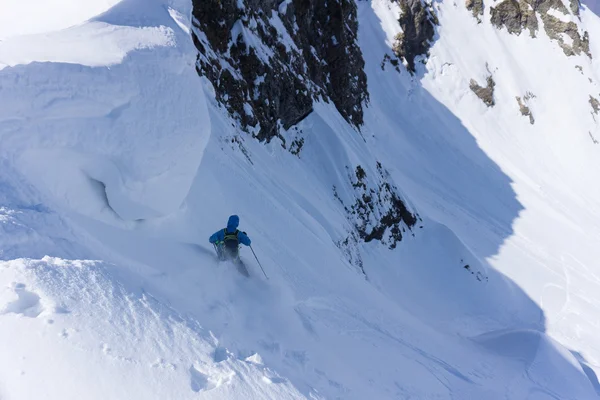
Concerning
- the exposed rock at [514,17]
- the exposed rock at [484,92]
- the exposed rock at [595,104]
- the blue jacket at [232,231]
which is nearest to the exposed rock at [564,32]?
the exposed rock at [514,17]

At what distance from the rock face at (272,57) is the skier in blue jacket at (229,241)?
300 inches

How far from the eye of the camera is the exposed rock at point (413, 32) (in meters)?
40.5

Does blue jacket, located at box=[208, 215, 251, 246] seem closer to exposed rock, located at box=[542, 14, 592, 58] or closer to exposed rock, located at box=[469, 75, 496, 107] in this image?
exposed rock, located at box=[469, 75, 496, 107]

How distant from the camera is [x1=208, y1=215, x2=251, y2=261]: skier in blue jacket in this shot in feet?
27.3

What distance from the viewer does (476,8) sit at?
149ft

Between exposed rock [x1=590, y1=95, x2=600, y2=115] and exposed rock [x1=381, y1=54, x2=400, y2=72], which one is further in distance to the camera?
exposed rock [x1=590, y1=95, x2=600, y2=115]

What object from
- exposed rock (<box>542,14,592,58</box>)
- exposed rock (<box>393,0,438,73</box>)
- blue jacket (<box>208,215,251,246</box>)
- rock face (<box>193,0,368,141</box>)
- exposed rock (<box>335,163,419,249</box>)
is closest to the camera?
blue jacket (<box>208,215,251,246</box>)

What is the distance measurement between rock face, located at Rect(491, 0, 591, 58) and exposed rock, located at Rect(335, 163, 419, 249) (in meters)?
31.6

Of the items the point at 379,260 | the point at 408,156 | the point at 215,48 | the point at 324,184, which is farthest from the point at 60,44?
the point at 408,156

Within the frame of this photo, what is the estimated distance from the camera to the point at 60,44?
7746 millimetres

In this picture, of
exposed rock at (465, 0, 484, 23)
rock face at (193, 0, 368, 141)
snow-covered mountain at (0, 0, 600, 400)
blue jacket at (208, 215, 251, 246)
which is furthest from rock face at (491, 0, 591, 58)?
blue jacket at (208, 215, 251, 246)

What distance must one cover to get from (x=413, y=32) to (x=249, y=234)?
35582 millimetres

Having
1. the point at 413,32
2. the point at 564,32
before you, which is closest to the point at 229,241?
the point at 413,32

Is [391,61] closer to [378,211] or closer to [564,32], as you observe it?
[564,32]
